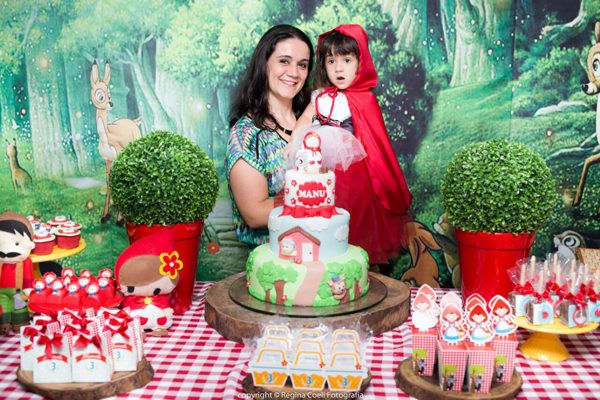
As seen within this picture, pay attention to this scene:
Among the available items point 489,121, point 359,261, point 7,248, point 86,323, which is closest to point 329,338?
point 359,261

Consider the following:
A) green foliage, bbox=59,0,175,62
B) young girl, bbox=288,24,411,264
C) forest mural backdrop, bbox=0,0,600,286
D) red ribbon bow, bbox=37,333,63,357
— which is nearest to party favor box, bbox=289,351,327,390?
red ribbon bow, bbox=37,333,63,357

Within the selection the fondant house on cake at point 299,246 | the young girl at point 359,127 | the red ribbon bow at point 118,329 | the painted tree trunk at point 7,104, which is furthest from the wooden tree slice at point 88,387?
the painted tree trunk at point 7,104

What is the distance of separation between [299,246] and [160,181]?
72 cm

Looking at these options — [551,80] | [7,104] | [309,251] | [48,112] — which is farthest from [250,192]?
[551,80]

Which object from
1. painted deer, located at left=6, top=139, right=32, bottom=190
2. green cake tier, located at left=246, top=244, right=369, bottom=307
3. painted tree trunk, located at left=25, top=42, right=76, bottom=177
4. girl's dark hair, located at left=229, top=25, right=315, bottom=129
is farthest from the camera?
painted deer, located at left=6, top=139, right=32, bottom=190

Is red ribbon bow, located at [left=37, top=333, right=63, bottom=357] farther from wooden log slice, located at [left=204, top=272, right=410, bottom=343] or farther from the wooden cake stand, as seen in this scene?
the wooden cake stand

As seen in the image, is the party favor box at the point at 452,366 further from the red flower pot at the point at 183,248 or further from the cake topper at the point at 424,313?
the red flower pot at the point at 183,248

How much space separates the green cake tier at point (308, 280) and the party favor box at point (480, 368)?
2.57 ft

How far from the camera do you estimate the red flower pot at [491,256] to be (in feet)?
10.5

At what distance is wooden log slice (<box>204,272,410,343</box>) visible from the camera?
294cm

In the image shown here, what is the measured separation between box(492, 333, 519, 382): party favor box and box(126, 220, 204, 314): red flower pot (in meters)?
1.54

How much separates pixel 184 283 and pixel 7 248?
820 mm

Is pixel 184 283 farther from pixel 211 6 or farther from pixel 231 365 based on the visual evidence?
pixel 211 6

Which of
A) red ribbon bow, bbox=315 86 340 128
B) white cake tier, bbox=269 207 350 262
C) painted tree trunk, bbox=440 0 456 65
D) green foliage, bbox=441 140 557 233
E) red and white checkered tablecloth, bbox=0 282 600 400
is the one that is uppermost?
painted tree trunk, bbox=440 0 456 65
